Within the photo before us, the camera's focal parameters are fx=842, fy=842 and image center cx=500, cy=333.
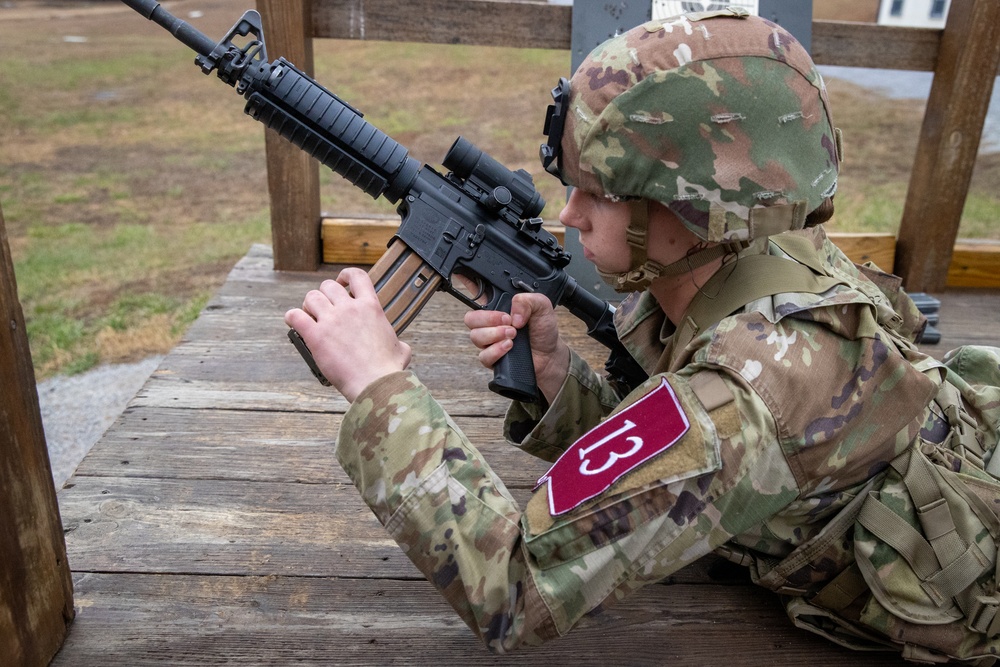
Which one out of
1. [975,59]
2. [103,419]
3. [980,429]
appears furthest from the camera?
[103,419]

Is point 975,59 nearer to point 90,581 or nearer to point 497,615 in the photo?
point 497,615

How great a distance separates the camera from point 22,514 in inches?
68.4

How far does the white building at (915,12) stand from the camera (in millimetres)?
14907

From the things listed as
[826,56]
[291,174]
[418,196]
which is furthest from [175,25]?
[826,56]

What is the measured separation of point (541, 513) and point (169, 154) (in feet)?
34.0

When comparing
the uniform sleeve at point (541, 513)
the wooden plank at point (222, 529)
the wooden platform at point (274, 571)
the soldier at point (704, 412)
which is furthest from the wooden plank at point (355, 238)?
the uniform sleeve at point (541, 513)

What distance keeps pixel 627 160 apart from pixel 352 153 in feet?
3.37

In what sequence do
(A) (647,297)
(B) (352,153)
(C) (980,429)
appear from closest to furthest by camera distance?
(C) (980,429)
(A) (647,297)
(B) (352,153)

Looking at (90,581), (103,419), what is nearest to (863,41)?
(90,581)

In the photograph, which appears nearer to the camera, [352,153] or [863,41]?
[352,153]

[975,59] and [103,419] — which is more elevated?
[975,59]

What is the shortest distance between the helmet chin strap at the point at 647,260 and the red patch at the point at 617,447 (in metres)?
0.30

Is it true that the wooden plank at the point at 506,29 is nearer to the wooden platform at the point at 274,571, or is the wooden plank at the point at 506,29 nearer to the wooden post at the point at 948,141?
the wooden post at the point at 948,141

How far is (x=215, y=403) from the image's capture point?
2943mm
